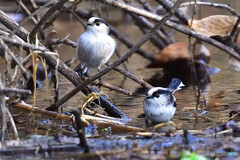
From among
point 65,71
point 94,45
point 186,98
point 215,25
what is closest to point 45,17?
point 65,71

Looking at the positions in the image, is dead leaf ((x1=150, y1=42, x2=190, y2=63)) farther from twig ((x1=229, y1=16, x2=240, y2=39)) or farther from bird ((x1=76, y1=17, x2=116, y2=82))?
bird ((x1=76, y1=17, x2=116, y2=82))

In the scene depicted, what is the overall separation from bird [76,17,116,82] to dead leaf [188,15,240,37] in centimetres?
104

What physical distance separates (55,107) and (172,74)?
11.2 feet

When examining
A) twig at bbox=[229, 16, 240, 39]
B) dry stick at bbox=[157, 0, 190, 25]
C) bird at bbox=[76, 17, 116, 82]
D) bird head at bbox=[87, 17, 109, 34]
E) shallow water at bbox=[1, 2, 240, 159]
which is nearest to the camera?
shallow water at bbox=[1, 2, 240, 159]

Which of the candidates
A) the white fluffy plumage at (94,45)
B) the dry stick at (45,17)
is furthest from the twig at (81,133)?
the white fluffy plumage at (94,45)

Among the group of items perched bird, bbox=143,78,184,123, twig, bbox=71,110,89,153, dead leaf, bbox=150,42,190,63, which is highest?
dead leaf, bbox=150,42,190,63

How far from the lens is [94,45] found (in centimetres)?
559

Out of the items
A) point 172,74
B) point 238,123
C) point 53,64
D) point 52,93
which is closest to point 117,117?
point 53,64

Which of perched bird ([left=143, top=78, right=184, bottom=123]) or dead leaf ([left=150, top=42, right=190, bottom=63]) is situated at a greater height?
dead leaf ([left=150, top=42, right=190, bottom=63])

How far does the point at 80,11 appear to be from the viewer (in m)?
8.15

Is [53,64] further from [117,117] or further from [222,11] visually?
[222,11]

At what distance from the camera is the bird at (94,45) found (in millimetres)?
5586

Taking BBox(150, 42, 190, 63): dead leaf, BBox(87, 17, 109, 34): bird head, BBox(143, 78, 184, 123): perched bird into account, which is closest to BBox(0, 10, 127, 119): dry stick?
BBox(143, 78, 184, 123): perched bird

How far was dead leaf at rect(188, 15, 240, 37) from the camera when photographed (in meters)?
5.98
